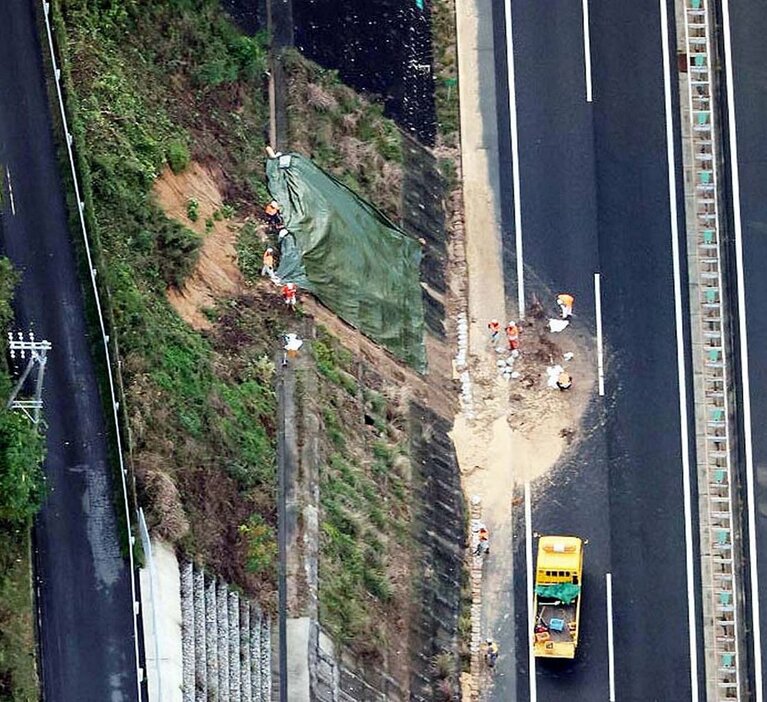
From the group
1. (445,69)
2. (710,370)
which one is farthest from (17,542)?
(710,370)

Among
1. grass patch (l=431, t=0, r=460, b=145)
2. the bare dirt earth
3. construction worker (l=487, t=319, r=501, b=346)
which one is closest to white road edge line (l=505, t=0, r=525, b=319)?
construction worker (l=487, t=319, r=501, b=346)

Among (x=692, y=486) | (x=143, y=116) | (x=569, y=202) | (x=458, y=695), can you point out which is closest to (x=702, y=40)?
(x=569, y=202)

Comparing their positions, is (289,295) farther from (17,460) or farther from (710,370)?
(710,370)

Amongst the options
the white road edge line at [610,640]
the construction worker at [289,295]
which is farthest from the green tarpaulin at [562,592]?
the construction worker at [289,295]

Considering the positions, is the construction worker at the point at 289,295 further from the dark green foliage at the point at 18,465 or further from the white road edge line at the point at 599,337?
the dark green foliage at the point at 18,465

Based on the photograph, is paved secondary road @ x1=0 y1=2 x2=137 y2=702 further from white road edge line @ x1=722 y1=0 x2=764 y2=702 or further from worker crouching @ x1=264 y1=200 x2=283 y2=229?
white road edge line @ x1=722 y1=0 x2=764 y2=702

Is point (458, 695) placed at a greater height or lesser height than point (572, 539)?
lesser

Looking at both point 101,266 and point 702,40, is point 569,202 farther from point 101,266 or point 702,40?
point 101,266
